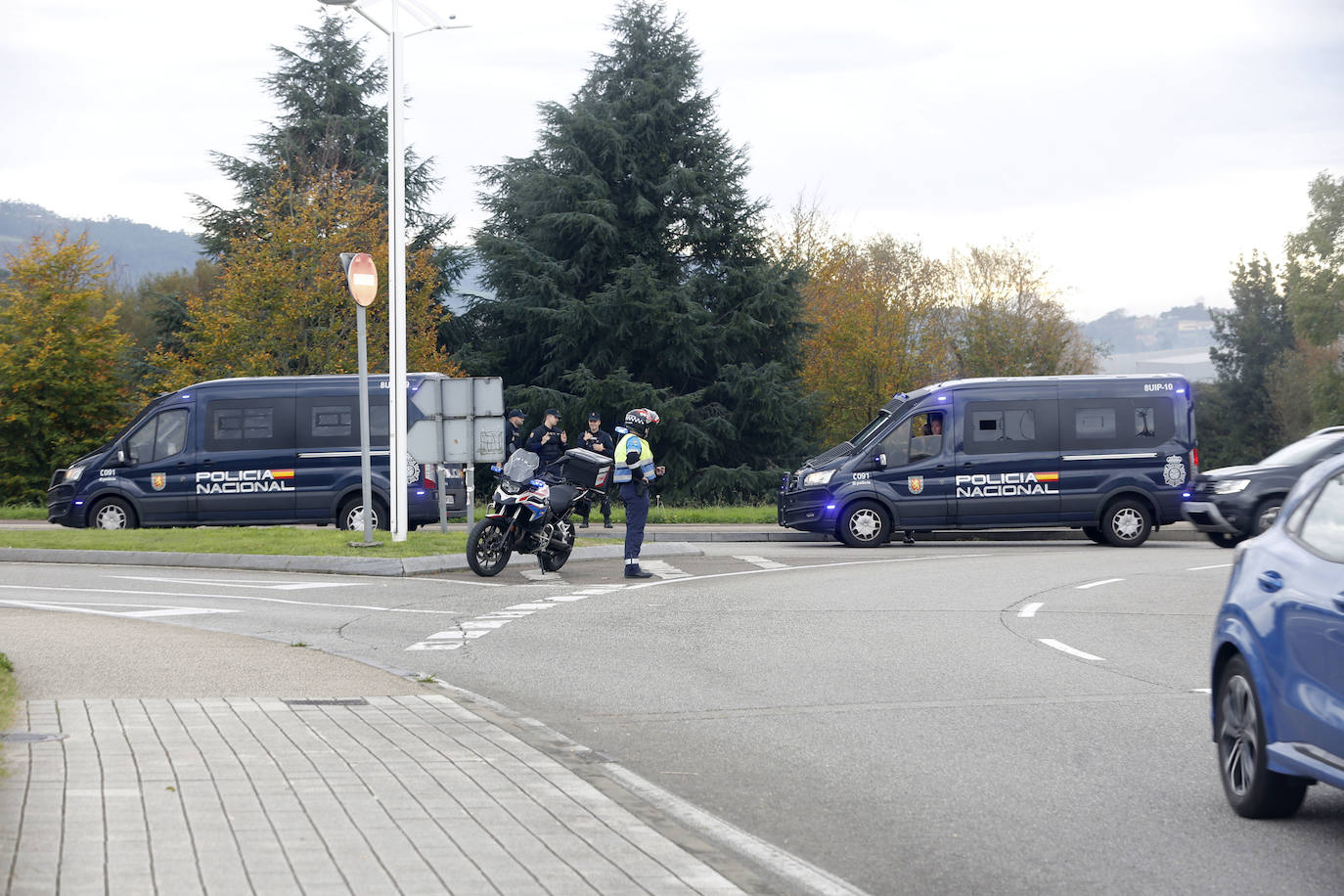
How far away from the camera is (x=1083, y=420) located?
74.7 feet

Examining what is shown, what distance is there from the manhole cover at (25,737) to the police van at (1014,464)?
1653 cm

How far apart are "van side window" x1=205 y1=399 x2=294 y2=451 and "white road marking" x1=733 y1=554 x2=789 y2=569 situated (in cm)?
743

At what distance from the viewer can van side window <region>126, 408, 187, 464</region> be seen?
73.3 ft

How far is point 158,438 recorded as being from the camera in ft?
73.3

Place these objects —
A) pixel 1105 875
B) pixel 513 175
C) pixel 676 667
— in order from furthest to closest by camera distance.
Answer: pixel 513 175, pixel 676 667, pixel 1105 875

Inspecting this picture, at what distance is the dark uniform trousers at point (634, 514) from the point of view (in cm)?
1625

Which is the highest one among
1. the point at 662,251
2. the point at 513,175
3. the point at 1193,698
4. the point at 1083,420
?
the point at 513,175

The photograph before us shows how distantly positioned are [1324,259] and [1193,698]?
64102 millimetres

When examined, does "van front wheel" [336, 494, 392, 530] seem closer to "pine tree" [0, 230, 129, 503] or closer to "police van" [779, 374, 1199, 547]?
"police van" [779, 374, 1199, 547]

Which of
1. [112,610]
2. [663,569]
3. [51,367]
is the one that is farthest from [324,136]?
[112,610]

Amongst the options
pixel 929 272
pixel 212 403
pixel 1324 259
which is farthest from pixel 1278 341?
pixel 212 403

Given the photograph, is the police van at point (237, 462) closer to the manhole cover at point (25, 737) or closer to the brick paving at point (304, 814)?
the brick paving at point (304, 814)

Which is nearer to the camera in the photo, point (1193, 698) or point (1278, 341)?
point (1193, 698)

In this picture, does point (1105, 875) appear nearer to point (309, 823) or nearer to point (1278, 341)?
point (309, 823)
